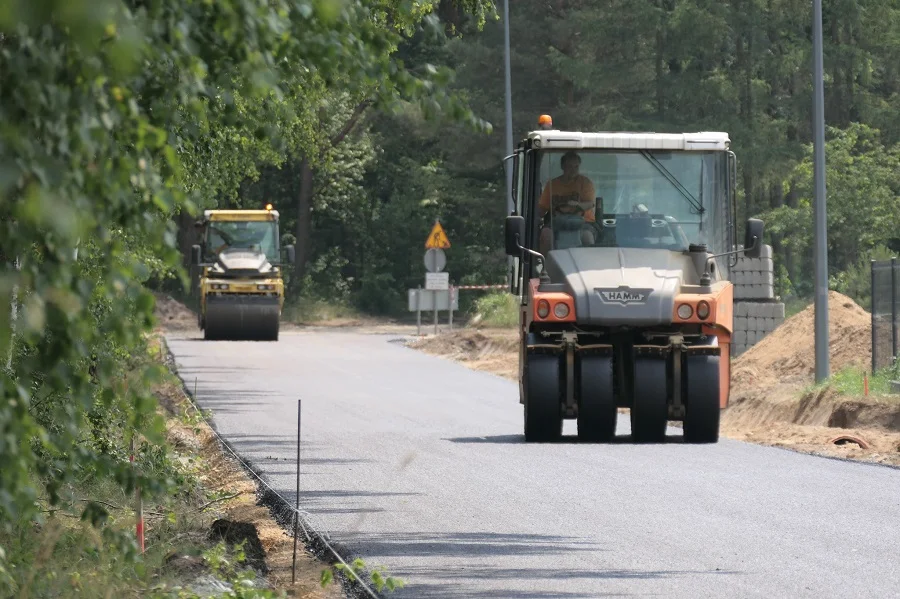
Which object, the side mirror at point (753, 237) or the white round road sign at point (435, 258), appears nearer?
the side mirror at point (753, 237)

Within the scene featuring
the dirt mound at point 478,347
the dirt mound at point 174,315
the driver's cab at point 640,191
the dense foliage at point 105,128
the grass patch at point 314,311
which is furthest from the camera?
the grass patch at point 314,311

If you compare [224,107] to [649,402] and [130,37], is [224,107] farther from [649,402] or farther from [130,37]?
[649,402]

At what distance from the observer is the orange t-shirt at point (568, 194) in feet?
51.6

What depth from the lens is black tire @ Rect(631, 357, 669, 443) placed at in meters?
15.1

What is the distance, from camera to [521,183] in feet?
52.4

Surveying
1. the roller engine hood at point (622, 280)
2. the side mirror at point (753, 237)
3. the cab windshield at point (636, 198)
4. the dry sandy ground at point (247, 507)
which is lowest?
the dry sandy ground at point (247, 507)

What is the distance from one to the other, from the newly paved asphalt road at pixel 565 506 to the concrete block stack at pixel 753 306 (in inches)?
344

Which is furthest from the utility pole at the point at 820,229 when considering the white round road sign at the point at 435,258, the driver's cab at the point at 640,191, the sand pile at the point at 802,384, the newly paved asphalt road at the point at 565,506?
the white round road sign at the point at 435,258

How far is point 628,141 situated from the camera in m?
15.6

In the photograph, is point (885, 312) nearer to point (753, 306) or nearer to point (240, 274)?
point (753, 306)

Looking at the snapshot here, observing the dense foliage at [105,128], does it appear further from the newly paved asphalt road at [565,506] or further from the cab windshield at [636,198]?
the cab windshield at [636,198]

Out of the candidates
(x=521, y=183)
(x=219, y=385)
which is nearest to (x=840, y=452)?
(x=521, y=183)

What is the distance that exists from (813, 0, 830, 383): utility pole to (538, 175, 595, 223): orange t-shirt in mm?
8264

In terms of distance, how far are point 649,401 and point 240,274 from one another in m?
25.7
